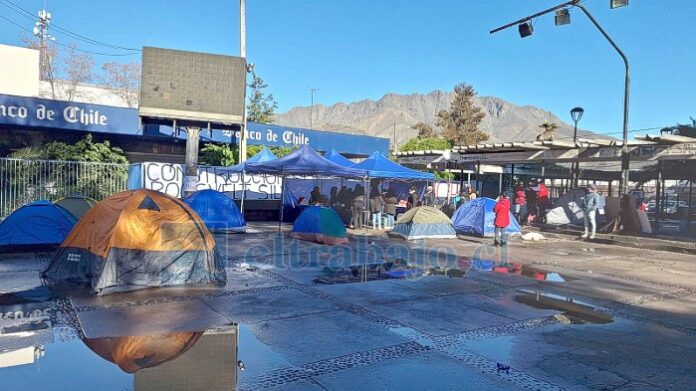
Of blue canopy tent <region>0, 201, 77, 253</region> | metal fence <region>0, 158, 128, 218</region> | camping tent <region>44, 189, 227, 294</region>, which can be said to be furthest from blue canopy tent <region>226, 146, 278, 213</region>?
camping tent <region>44, 189, 227, 294</region>

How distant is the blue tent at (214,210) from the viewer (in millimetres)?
15453

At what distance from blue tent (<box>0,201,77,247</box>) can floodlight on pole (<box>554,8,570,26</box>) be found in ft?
46.6

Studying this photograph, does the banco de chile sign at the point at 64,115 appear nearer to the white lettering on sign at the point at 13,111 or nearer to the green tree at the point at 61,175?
Result: the white lettering on sign at the point at 13,111

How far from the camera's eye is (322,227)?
1373 cm

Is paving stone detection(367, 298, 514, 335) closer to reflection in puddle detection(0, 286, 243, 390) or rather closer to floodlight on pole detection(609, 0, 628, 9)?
reflection in puddle detection(0, 286, 243, 390)

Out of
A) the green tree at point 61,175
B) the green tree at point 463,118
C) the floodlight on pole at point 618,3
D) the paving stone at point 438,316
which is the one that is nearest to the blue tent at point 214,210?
the green tree at point 61,175

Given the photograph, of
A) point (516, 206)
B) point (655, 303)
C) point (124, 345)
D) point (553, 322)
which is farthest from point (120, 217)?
point (516, 206)

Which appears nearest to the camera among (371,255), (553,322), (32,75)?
(553,322)

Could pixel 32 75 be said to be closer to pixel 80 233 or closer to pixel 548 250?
pixel 80 233

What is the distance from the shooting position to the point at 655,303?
8375 mm

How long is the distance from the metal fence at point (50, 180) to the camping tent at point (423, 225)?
10.6 m

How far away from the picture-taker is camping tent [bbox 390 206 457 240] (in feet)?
51.8

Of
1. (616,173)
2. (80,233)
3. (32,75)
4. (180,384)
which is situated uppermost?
(32,75)

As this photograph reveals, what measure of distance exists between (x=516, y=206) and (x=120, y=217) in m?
17.8
